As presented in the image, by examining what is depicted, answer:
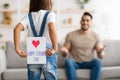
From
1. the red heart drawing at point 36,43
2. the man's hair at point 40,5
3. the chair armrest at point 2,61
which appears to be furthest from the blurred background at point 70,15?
the red heart drawing at point 36,43

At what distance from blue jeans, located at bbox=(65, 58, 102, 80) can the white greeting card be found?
4.40 ft

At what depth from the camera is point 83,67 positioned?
3637mm

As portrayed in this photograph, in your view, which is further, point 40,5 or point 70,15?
point 70,15

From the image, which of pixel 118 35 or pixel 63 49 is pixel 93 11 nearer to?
pixel 118 35

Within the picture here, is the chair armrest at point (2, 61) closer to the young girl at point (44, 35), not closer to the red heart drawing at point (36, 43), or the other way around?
the young girl at point (44, 35)

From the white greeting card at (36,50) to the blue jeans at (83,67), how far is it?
4.40 feet

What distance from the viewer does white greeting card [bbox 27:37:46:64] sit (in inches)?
83.3

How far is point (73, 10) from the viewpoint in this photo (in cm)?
627

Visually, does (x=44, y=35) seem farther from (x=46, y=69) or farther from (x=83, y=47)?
(x=83, y=47)

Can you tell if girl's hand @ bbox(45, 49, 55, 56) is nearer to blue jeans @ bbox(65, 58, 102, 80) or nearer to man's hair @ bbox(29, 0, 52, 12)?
man's hair @ bbox(29, 0, 52, 12)

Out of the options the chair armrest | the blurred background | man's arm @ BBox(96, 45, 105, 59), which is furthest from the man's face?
the blurred background

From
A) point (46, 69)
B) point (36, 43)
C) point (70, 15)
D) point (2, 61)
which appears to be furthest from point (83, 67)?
point (70, 15)

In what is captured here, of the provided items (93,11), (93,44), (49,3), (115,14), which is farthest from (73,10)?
(49,3)

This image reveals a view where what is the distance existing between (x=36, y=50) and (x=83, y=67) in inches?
62.8
